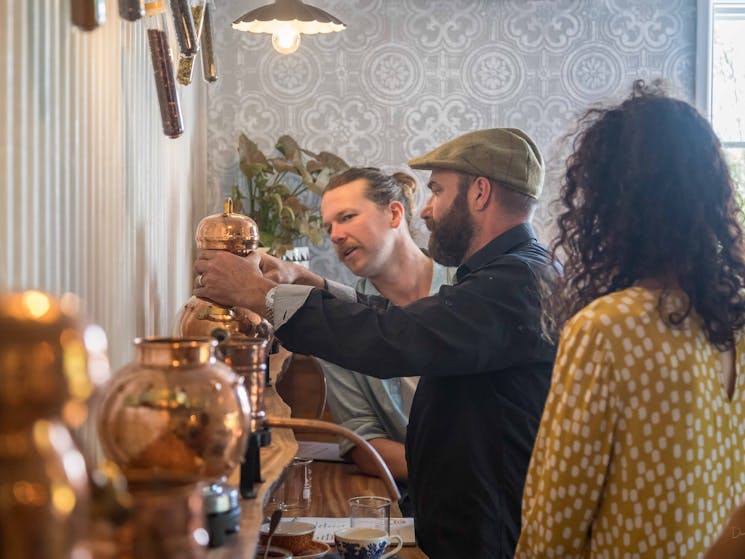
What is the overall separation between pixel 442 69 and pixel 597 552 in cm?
355

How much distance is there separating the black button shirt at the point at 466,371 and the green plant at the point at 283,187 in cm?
203

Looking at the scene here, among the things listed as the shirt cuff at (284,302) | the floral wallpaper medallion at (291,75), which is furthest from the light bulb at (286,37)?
the shirt cuff at (284,302)

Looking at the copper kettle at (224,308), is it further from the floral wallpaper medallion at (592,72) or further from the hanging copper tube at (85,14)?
the floral wallpaper medallion at (592,72)

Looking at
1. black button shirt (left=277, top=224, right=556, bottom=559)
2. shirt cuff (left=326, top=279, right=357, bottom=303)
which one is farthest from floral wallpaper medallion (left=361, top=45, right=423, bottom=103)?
black button shirt (left=277, top=224, right=556, bottom=559)

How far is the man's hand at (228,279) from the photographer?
1.84 m

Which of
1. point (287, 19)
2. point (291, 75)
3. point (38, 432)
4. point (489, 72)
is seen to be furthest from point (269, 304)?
point (489, 72)

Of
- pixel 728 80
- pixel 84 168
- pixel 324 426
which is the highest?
pixel 728 80

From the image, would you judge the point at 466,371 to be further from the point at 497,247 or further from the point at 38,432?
the point at 38,432

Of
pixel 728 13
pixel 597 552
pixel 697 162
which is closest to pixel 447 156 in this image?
pixel 697 162

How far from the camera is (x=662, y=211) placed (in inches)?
65.4

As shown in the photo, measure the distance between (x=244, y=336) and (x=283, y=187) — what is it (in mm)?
2791

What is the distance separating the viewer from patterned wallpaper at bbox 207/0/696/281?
4.81 meters

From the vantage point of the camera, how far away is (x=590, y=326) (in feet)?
5.13

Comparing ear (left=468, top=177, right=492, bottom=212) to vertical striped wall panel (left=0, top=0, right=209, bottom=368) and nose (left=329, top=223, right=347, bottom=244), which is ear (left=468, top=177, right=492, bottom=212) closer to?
vertical striped wall panel (left=0, top=0, right=209, bottom=368)
